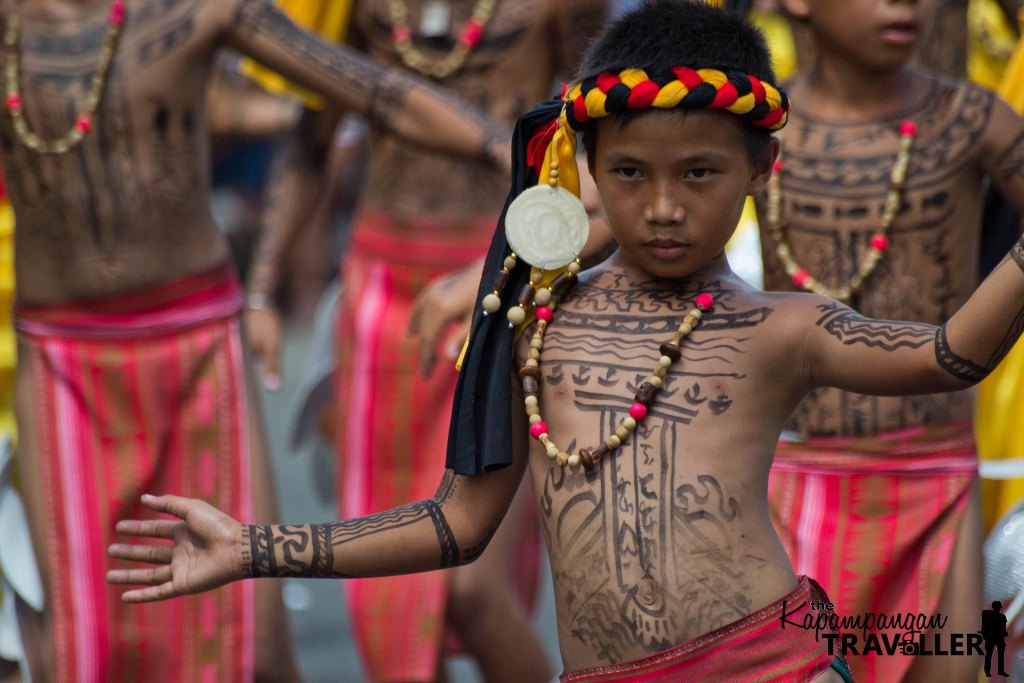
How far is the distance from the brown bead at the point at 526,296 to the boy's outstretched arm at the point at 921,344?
0.47m

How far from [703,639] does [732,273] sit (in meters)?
0.62

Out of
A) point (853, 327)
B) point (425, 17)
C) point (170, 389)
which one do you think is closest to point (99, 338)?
point (170, 389)

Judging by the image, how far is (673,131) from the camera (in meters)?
2.74

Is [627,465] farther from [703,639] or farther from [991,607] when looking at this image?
[991,607]

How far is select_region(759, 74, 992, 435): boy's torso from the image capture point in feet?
12.5

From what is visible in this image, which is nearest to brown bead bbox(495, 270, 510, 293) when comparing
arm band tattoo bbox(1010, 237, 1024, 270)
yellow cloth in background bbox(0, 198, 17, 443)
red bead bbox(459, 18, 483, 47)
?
arm band tattoo bbox(1010, 237, 1024, 270)

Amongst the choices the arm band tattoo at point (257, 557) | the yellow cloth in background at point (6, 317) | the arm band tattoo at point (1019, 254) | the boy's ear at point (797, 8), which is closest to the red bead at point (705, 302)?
the arm band tattoo at point (1019, 254)

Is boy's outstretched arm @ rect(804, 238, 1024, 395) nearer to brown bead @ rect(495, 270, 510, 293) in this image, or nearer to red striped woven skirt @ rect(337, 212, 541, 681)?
brown bead @ rect(495, 270, 510, 293)

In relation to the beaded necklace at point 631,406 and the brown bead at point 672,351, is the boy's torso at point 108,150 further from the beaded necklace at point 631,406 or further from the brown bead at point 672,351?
the brown bead at point 672,351

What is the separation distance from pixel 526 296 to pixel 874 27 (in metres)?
1.32

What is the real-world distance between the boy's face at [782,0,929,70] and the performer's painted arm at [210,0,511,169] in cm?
80

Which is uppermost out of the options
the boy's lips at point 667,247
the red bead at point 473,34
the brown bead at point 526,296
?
the red bead at point 473,34

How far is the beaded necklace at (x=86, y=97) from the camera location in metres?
4.12

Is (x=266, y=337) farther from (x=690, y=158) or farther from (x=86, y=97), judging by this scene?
(x=690, y=158)
